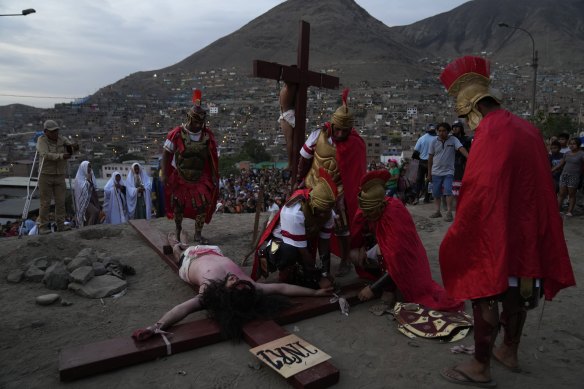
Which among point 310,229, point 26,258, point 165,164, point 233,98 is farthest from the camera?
point 233,98

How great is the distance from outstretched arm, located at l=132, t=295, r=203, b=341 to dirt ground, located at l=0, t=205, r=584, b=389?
0.80 ft

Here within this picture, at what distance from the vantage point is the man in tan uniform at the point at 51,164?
284 inches

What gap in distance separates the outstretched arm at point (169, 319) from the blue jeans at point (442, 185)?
18.9 feet

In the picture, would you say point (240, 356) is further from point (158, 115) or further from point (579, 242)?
point (158, 115)

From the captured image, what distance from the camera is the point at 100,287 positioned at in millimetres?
4859

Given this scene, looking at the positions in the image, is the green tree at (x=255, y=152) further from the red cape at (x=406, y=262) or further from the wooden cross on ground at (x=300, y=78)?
the red cape at (x=406, y=262)

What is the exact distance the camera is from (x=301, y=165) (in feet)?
17.9

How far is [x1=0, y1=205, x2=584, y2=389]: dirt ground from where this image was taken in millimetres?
3164

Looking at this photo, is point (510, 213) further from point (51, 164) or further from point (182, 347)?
point (51, 164)

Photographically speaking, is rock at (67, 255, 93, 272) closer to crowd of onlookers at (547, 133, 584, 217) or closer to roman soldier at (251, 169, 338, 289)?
roman soldier at (251, 169, 338, 289)

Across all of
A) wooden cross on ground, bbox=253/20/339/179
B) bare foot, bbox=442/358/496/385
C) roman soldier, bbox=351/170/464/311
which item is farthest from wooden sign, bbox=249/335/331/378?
wooden cross on ground, bbox=253/20/339/179

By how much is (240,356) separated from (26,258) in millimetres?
3889

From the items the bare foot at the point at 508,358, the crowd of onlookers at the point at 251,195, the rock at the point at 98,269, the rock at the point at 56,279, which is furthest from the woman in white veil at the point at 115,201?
the bare foot at the point at 508,358

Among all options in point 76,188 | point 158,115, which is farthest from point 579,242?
point 158,115
